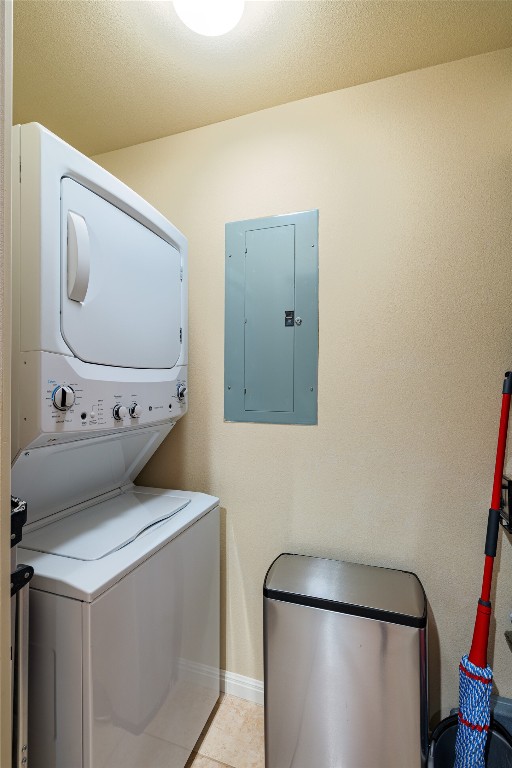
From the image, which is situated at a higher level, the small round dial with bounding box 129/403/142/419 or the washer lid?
the small round dial with bounding box 129/403/142/419

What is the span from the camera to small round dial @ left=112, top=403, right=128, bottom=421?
53.7 inches

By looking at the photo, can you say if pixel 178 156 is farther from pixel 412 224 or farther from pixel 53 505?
pixel 53 505

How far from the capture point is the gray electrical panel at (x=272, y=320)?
1865 mm

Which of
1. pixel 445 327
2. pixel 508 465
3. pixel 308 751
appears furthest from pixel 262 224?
pixel 308 751

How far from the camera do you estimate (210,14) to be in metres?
1.38

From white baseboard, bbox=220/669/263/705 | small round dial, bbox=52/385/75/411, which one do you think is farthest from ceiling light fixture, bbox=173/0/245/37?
white baseboard, bbox=220/669/263/705

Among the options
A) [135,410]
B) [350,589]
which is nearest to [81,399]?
[135,410]

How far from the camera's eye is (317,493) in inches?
72.8

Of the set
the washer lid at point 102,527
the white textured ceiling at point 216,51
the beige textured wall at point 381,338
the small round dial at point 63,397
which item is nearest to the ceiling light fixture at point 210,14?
the white textured ceiling at point 216,51

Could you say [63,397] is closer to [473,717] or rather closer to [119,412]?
[119,412]

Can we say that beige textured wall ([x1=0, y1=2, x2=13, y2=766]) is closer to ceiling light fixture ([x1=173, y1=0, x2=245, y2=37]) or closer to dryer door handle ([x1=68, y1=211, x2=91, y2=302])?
dryer door handle ([x1=68, y1=211, x2=91, y2=302])

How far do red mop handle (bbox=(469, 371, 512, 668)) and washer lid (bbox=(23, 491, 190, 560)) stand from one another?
1.31 metres

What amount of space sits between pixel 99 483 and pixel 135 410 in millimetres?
514

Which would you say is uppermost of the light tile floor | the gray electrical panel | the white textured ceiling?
the white textured ceiling
